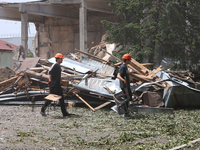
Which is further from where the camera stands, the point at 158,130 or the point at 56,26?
the point at 56,26

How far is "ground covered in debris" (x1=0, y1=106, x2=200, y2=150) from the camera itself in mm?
5309

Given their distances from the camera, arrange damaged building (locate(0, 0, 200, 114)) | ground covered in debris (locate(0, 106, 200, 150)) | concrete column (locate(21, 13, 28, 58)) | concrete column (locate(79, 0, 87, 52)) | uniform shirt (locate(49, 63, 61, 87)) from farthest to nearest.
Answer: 1. concrete column (locate(21, 13, 28, 58))
2. concrete column (locate(79, 0, 87, 52))
3. damaged building (locate(0, 0, 200, 114))
4. uniform shirt (locate(49, 63, 61, 87))
5. ground covered in debris (locate(0, 106, 200, 150))

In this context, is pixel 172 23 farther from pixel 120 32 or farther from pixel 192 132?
pixel 192 132

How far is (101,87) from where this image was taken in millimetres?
10789

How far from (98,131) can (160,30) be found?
34.8 feet

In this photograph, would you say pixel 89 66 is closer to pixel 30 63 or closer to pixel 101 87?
pixel 101 87

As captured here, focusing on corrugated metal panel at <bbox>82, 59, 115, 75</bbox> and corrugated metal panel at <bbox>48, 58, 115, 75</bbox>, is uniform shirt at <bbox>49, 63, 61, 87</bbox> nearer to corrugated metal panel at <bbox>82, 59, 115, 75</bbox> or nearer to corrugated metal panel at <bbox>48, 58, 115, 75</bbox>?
corrugated metal panel at <bbox>48, 58, 115, 75</bbox>

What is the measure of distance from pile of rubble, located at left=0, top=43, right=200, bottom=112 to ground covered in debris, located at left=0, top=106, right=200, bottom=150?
108 centimetres

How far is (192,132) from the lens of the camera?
638 centimetres

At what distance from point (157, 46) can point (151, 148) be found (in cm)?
1153

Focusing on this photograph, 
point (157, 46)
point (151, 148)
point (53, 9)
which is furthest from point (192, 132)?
point (53, 9)

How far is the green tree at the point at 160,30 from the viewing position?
15.3 m

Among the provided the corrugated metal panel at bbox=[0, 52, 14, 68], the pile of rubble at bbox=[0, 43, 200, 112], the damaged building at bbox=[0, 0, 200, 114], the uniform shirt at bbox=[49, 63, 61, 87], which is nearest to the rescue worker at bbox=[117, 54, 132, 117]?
the damaged building at bbox=[0, 0, 200, 114]

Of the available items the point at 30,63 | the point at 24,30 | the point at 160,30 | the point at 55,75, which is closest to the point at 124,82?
the point at 55,75
